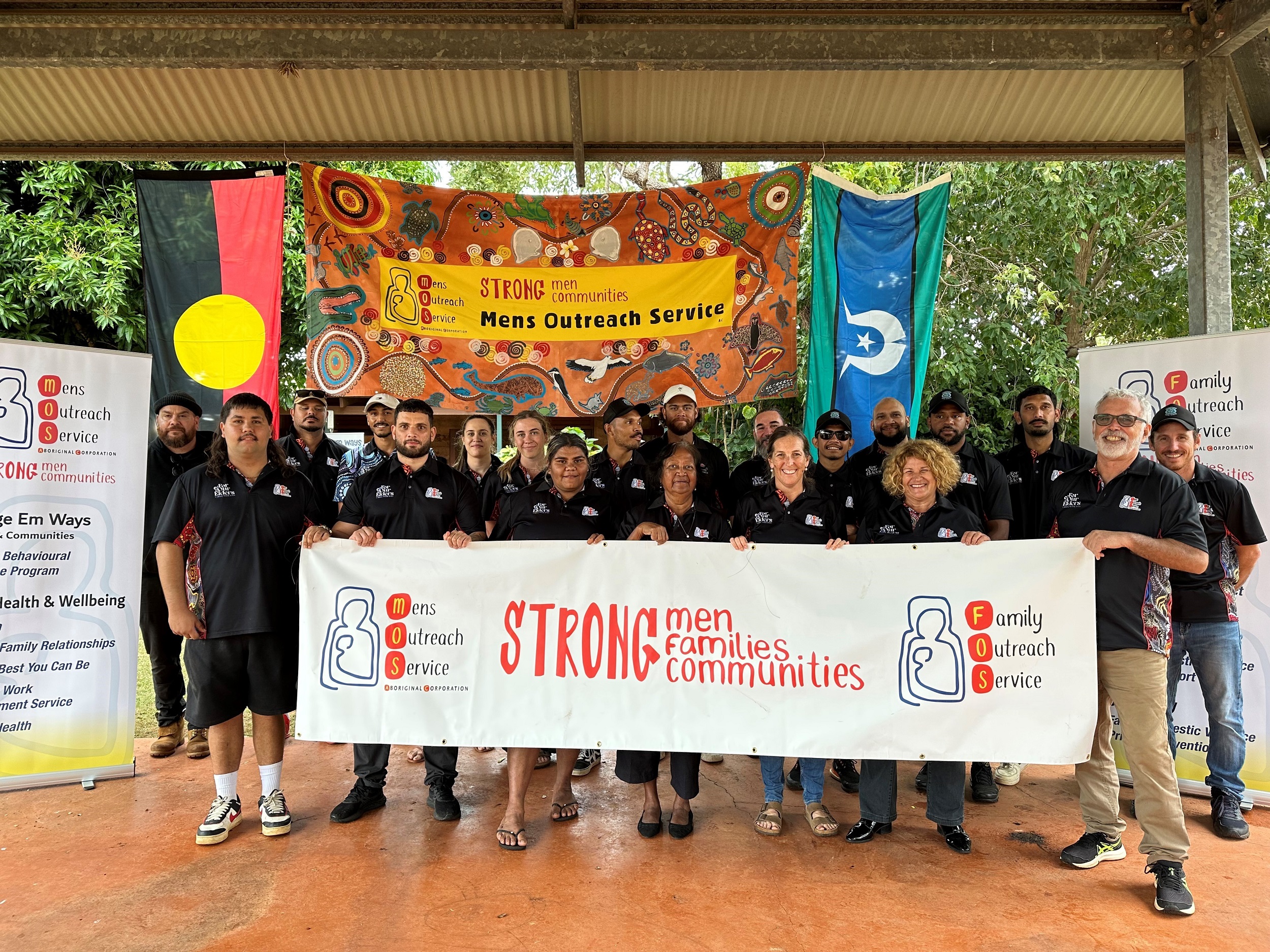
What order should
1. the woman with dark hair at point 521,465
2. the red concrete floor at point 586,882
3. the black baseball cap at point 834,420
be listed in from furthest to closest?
1. the black baseball cap at point 834,420
2. the woman with dark hair at point 521,465
3. the red concrete floor at point 586,882

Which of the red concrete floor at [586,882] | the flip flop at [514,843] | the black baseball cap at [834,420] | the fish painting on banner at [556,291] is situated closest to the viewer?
the red concrete floor at [586,882]

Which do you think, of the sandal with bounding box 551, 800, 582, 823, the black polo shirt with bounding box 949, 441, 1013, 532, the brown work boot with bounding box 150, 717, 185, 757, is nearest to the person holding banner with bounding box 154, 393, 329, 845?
the sandal with bounding box 551, 800, 582, 823

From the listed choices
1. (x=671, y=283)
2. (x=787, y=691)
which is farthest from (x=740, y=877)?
(x=671, y=283)

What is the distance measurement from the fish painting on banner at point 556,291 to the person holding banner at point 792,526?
5.15 ft

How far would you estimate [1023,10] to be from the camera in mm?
4727


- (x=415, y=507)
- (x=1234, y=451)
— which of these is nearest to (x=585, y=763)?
(x=415, y=507)

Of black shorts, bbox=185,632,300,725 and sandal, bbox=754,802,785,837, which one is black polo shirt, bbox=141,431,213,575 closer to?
black shorts, bbox=185,632,300,725

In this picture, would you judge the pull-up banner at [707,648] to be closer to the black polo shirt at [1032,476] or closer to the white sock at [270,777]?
the white sock at [270,777]

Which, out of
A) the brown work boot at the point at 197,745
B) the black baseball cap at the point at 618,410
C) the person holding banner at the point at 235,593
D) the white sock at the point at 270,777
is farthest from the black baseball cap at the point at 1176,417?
the brown work boot at the point at 197,745

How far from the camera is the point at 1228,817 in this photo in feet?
14.0

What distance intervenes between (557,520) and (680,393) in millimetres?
1457

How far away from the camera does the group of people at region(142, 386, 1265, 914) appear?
3.72 metres

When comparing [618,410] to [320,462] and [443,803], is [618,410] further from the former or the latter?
[443,803]

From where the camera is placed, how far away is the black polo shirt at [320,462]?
5.15 m
